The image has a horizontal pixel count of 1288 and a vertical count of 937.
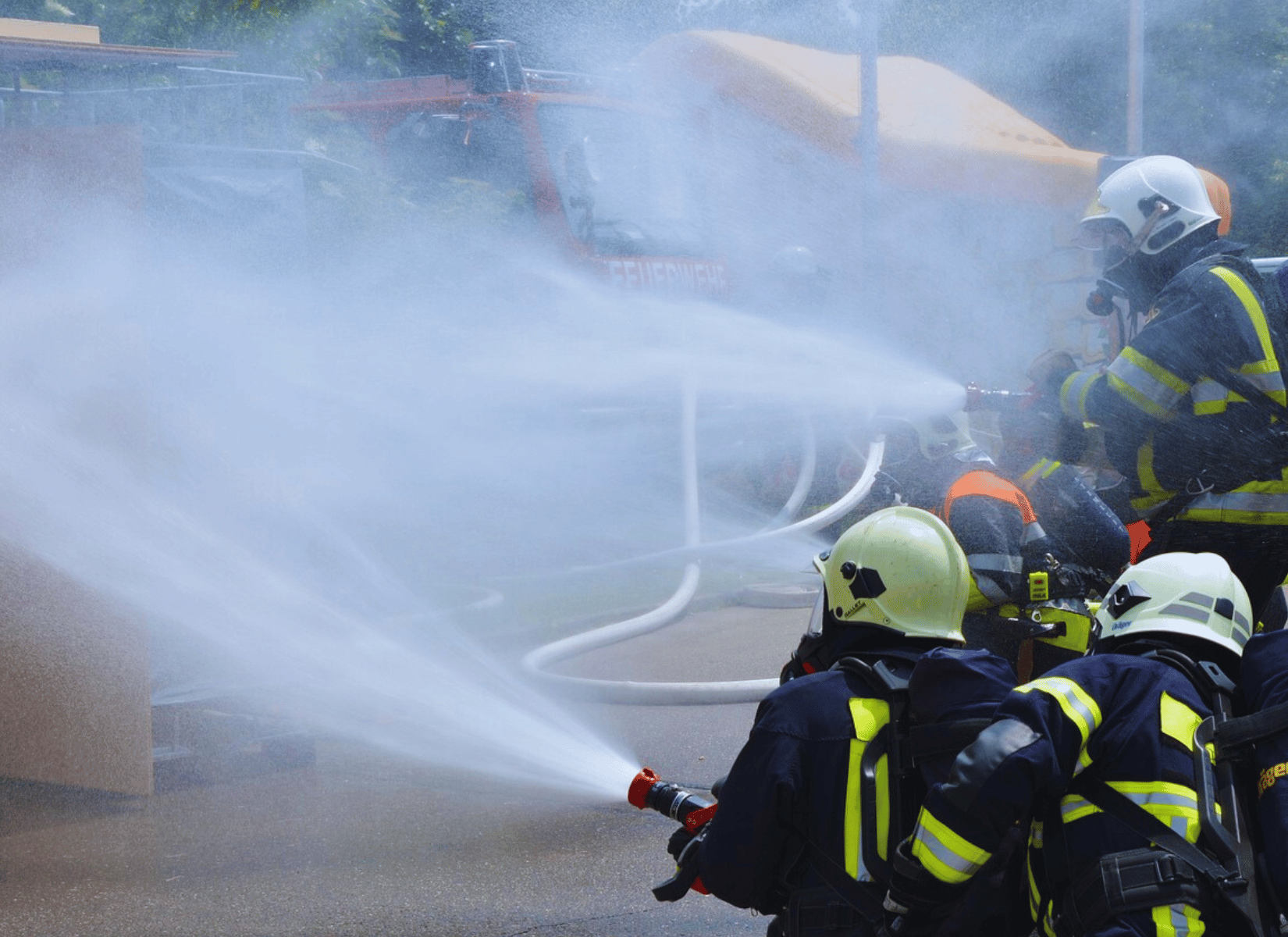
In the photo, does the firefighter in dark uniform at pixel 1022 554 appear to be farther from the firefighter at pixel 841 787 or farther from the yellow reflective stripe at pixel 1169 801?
the yellow reflective stripe at pixel 1169 801

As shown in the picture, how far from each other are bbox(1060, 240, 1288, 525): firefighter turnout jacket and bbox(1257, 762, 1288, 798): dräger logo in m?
1.49

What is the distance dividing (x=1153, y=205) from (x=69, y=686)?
371cm

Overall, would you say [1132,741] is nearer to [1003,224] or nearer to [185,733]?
[185,733]

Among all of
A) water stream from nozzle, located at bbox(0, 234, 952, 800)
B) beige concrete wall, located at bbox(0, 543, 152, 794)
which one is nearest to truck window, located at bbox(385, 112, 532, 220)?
water stream from nozzle, located at bbox(0, 234, 952, 800)

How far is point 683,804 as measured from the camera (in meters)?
2.57

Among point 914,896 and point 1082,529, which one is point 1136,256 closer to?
point 1082,529

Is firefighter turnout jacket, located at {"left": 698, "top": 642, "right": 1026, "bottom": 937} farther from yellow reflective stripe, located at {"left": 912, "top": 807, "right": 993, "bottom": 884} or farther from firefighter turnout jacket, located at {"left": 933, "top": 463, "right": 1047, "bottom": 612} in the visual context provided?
firefighter turnout jacket, located at {"left": 933, "top": 463, "right": 1047, "bottom": 612}

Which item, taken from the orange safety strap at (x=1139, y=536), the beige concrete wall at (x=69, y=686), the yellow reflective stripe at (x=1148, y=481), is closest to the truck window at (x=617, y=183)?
the orange safety strap at (x=1139, y=536)

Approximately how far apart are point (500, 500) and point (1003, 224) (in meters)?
5.39

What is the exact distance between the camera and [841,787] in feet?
7.55

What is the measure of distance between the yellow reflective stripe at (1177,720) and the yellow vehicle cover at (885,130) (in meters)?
9.79

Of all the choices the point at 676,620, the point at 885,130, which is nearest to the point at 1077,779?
the point at 676,620

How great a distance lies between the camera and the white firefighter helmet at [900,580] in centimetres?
251

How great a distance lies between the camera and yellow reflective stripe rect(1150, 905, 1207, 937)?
6.33ft
